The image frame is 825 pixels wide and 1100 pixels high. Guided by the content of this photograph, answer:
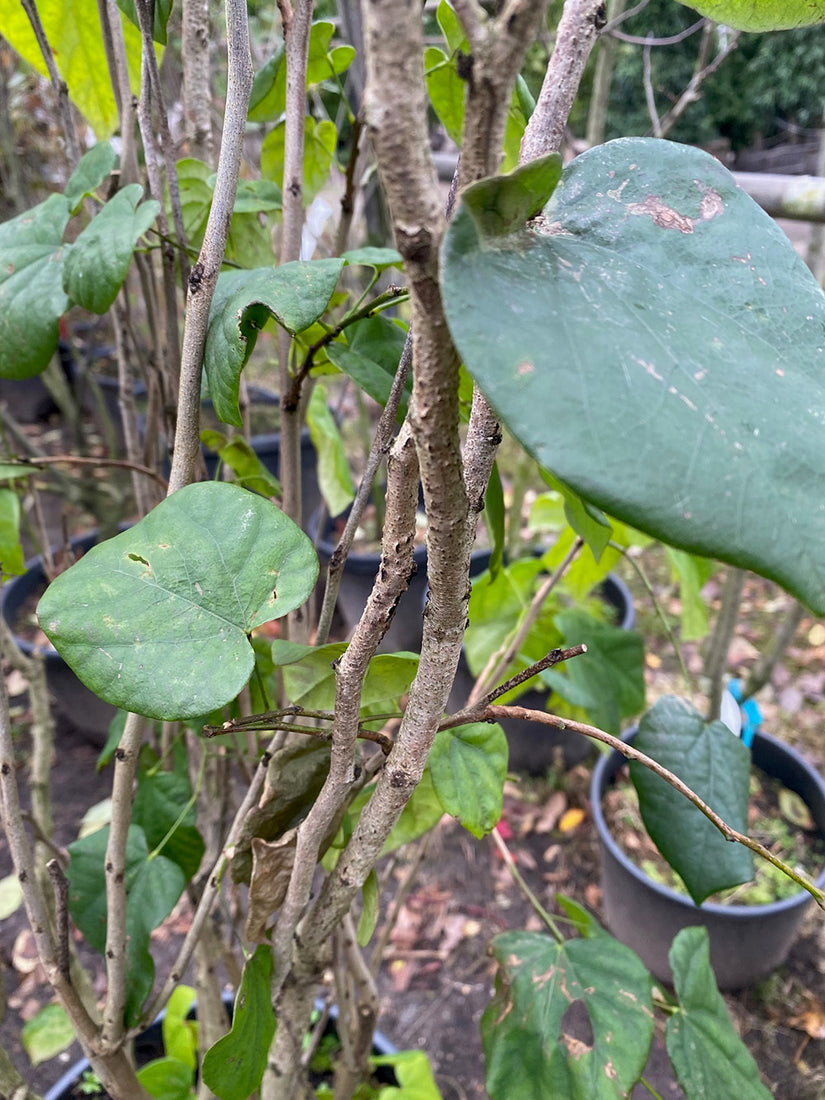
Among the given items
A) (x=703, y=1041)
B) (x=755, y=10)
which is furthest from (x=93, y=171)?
(x=703, y=1041)

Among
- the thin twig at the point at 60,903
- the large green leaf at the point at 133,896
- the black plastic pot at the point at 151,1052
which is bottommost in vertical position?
the black plastic pot at the point at 151,1052

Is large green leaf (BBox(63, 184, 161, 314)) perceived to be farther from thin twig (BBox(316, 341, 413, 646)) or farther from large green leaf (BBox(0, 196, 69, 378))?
thin twig (BBox(316, 341, 413, 646))

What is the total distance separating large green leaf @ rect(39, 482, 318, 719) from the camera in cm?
35

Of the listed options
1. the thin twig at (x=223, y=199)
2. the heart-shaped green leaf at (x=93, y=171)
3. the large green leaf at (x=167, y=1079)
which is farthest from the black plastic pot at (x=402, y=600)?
the thin twig at (x=223, y=199)

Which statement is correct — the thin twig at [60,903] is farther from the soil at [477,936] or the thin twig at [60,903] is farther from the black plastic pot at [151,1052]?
the soil at [477,936]

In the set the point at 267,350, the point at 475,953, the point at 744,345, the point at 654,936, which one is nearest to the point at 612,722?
the point at 654,936

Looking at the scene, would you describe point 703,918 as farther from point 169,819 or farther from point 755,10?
point 755,10

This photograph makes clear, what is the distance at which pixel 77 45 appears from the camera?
0.66 metres

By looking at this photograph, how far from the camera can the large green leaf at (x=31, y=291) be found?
52 cm

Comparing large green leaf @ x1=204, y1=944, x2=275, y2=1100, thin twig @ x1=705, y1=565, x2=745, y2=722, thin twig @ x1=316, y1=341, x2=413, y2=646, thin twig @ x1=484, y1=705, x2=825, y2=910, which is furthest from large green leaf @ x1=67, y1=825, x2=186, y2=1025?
thin twig @ x1=705, y1=565, x2=745, y2=722

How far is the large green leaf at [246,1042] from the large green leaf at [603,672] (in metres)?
0.57

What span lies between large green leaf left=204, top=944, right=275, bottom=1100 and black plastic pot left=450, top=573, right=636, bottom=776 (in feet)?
3.92

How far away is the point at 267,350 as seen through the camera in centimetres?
352

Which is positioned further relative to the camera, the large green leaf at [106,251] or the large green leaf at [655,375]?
the large green leaf at [106,251]
